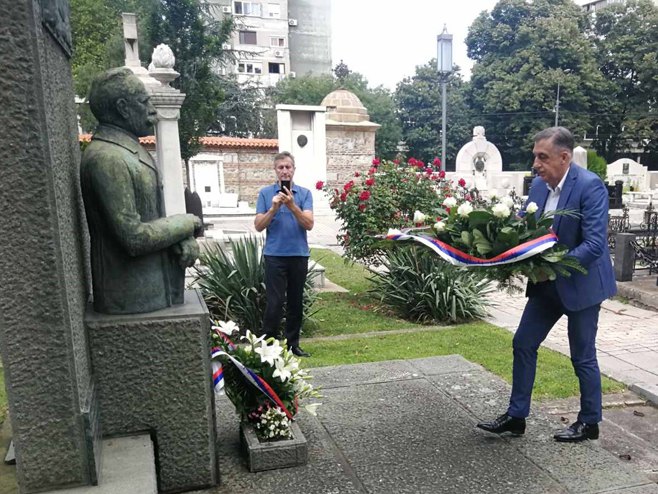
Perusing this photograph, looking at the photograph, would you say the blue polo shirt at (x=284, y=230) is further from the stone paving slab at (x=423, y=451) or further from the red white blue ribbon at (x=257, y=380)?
the red white blue ribbon at (x=257, y=380)

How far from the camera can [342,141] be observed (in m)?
24.1

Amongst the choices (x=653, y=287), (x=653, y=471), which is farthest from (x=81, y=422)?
(x=653, y=287)

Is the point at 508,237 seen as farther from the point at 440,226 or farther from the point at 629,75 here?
the point at 629,75

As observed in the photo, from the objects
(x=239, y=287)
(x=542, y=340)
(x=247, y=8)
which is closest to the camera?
(x=542, y=340)

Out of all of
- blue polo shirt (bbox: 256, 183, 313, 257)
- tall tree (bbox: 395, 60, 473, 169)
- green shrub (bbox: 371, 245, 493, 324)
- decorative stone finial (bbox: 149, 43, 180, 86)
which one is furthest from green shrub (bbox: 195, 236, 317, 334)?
tall tree (bbox: 395, 60, 473, 169)

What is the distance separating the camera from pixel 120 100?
7.20ft

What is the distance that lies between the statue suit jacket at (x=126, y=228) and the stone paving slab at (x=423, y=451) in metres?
0.96

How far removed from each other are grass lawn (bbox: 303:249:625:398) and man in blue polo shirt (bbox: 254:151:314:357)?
0.63 m

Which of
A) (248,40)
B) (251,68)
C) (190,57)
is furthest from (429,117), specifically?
(190,57)

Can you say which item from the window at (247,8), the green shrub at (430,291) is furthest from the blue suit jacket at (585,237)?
the window at (247,8)

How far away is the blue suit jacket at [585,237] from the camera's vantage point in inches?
110

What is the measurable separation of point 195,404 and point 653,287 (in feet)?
23.4

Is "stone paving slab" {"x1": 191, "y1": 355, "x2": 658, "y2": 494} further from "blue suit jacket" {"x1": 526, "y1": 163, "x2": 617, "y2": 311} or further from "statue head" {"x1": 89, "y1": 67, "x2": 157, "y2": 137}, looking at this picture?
"statue head" {"x1": 89, "y1": 67, "x2": 157, "y2": 137}

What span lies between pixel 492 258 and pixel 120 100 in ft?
6.47
